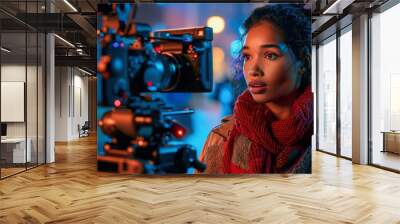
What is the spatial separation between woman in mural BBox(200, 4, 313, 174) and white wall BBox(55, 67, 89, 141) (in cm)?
1026

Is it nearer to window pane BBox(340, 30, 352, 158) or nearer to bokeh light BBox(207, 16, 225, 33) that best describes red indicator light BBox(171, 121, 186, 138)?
bokeh light BBox(207, 16, 225, 33)

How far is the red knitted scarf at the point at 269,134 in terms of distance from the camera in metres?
5.34

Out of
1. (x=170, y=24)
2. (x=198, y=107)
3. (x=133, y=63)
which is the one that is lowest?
(x=198, y=107)

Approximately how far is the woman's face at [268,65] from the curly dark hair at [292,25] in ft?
0.23

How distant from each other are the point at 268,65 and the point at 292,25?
69 cm

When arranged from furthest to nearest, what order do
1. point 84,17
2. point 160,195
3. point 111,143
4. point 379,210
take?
point 84,17 → point 111,143 → point 160,195 → point 379,210

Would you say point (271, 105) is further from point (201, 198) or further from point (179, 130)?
point (201, 198)

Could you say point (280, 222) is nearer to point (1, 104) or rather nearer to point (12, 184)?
point (12, 184)

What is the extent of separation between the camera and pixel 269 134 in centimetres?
533

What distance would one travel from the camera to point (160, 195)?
4578mm

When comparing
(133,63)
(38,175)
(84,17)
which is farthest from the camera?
(84,17)

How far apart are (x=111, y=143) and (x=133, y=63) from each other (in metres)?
1.22

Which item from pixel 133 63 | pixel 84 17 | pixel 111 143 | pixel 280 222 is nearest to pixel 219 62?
pixel 133 63

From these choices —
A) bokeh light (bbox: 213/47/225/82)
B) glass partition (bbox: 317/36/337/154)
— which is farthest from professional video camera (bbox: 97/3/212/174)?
glass partition (bbox: 317/36/337/154)
